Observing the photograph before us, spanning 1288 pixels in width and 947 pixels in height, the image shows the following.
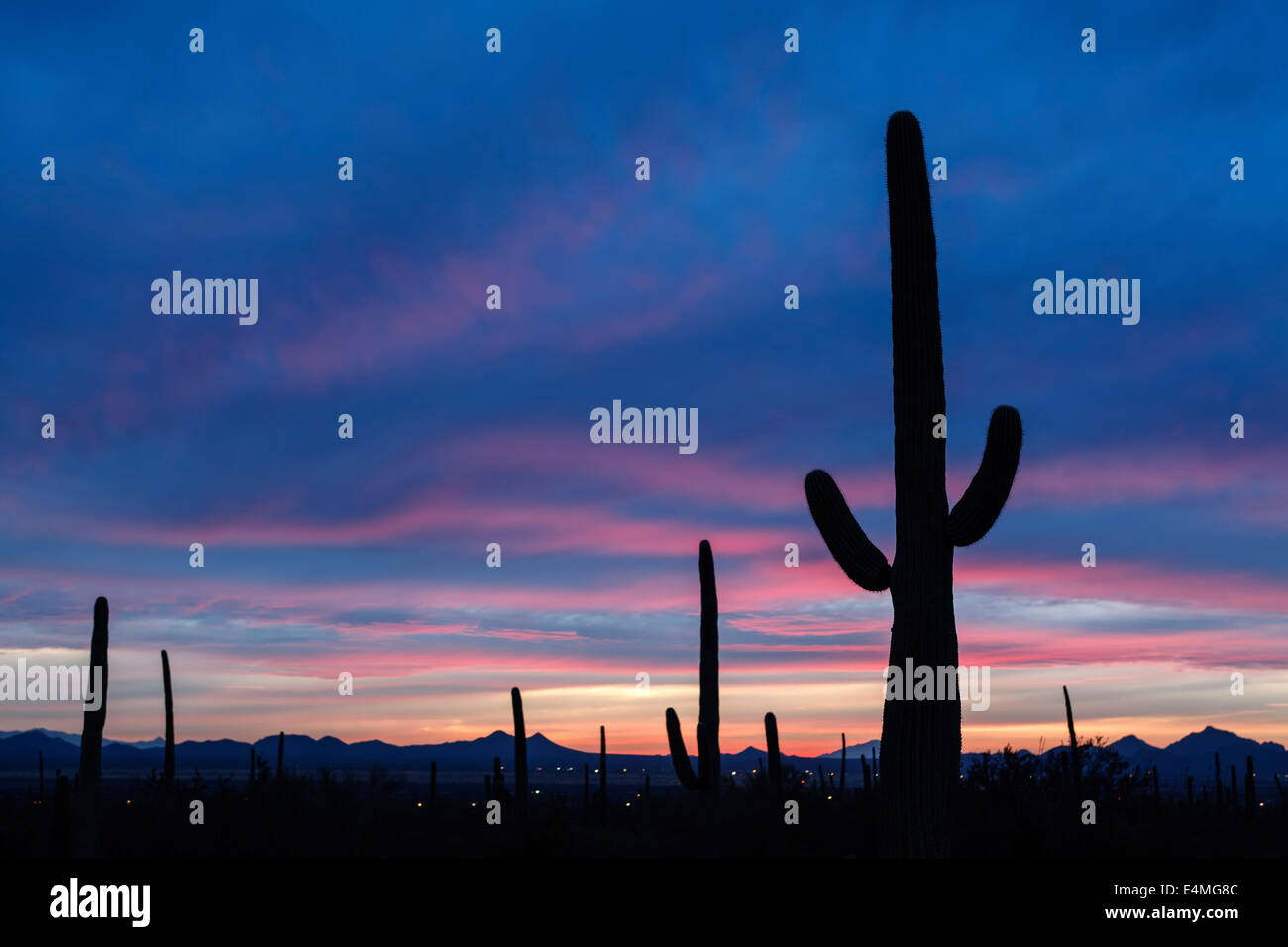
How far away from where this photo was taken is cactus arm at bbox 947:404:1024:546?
1054 centimetres

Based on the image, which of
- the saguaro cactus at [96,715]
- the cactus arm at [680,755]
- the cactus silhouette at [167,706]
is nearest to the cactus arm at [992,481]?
the cactus arm at [680,755]

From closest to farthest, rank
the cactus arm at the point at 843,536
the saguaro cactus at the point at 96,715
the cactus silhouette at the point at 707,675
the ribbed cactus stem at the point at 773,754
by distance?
the cactus arm at the point at 843,536, the saguaro cactus at the point at 96,715, the cactus silhouette at the point at 707,675, the ribbed cactus stem at the point at 773,754

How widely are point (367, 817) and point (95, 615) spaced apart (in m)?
9.78

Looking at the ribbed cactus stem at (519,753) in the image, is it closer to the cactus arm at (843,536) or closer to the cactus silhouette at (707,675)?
the cactus silhouette at (707,675)

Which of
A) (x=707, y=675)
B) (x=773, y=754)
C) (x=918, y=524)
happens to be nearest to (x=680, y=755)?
(x=707, y=675)

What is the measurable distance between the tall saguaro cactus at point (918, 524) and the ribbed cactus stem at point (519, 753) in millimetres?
19019

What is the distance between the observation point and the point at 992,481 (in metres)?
10.6

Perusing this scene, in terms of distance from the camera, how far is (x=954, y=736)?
34.9 feet

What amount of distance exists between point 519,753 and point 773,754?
7.55m

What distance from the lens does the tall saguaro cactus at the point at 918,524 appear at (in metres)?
10.5

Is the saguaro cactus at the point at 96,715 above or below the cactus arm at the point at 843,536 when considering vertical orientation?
below

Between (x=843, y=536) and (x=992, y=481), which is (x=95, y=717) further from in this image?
(x=992, y=481)

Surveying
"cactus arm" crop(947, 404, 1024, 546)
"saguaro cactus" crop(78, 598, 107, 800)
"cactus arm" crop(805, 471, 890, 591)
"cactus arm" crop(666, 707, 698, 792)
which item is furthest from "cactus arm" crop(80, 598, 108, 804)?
"cactus arm" crop(947, 404, 1024, 546)
